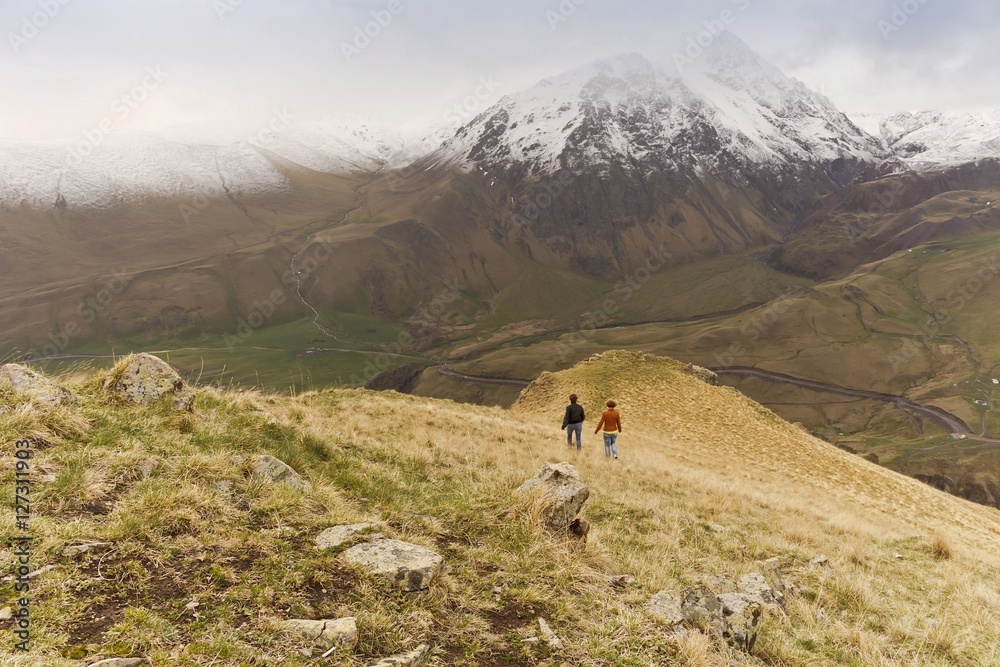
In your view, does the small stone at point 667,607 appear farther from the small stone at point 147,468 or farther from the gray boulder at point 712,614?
the small stone at point 147,468

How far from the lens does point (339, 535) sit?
22.7ft

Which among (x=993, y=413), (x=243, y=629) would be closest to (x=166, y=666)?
(x=243, y=629)

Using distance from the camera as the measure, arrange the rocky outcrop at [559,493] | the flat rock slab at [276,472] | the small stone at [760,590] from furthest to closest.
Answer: the rocky outcrop at [559,493], the flat rock slab at [276,472], the small stone at [760,590]

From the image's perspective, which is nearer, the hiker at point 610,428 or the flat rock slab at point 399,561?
the flat rock slab at point 399,561

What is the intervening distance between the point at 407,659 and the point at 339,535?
8.29ft

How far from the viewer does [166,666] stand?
4.13 metres

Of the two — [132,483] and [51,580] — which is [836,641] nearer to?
[51,580]

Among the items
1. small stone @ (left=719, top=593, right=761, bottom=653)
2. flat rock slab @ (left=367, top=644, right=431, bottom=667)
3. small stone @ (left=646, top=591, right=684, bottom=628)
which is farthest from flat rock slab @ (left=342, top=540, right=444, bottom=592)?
small stone @ (left=719, top=593, right=761, bottom=653)

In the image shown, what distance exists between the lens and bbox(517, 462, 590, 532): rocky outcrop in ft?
29.1

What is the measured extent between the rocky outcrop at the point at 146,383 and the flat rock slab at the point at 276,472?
327 cm

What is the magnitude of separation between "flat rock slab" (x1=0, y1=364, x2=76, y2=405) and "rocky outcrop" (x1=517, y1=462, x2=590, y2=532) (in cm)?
888

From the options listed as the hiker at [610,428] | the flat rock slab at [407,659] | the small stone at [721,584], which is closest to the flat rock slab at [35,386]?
the flat rock slab at [407,659]

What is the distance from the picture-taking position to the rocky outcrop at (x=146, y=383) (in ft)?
33.3

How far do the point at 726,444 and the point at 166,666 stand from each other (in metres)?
31.7
